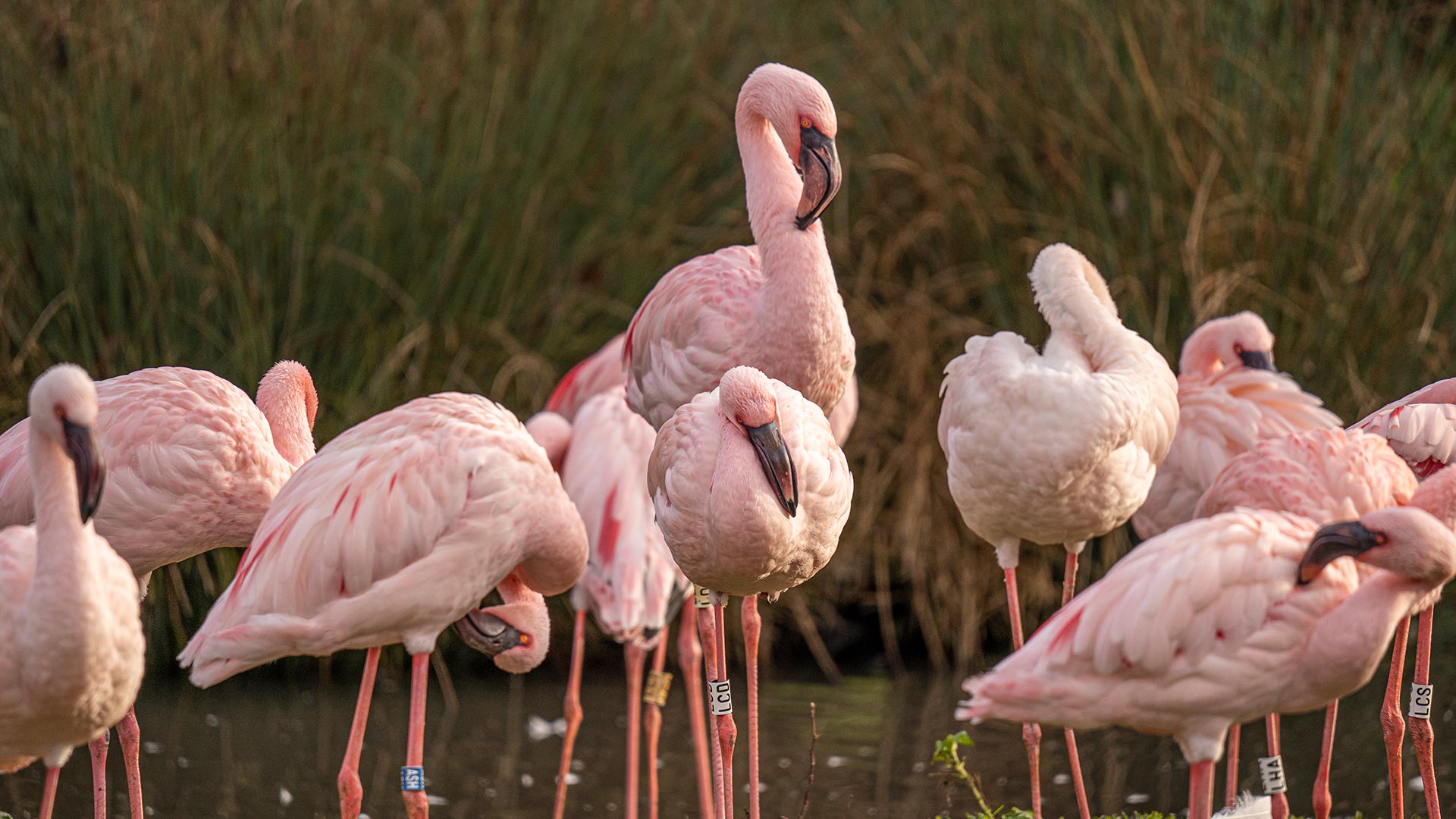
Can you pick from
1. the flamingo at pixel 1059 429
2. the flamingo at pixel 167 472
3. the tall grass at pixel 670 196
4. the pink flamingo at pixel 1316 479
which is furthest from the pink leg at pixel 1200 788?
the tall grass at pixel 670 196

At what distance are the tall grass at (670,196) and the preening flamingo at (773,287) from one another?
77.8 inches

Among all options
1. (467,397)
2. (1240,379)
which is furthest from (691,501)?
(1240,379)

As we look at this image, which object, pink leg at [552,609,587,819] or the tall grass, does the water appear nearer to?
pink leg at [552,609,587,819]

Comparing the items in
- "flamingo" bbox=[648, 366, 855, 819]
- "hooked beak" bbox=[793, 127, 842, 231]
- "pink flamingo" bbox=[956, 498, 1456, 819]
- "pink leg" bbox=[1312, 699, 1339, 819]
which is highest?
"hooked beak" bbox=[793, 127, 842, 231]

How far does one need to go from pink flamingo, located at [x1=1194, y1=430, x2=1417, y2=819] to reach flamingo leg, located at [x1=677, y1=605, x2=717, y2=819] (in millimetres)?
1862

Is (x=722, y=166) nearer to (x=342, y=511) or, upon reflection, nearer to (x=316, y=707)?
(x=316, y=707)

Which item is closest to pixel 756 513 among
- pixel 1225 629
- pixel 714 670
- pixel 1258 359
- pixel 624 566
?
pixel 714 670

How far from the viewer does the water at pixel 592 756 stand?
17.9 ft

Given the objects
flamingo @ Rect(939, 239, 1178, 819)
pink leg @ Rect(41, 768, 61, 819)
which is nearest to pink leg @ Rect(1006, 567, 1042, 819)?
flamingo @ Rect(939, 239, 1178, 819)

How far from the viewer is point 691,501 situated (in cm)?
378

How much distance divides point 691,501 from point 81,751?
11.4ft

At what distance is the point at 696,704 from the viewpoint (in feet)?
17.5

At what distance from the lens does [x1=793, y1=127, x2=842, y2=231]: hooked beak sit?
422cm

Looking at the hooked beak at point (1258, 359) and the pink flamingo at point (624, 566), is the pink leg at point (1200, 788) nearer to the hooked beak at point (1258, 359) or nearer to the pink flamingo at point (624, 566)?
the pink flamingo at point (624, 566)
